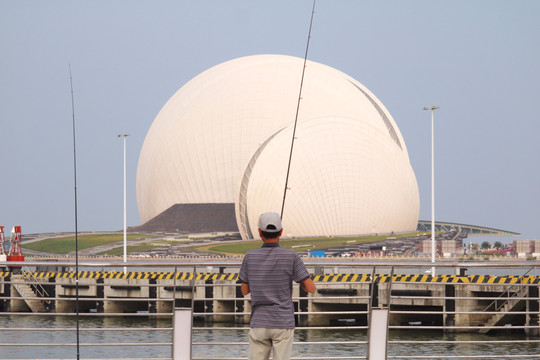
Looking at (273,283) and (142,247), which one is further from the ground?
(273,283)

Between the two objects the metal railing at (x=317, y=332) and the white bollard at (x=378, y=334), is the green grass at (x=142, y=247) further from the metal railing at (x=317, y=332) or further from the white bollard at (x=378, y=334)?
the white bollard at (x=378, y=334)

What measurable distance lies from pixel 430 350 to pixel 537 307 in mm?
4741

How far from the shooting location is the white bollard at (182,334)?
1209cm

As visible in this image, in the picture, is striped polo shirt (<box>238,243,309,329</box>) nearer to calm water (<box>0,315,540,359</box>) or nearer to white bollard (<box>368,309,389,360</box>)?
white bollard (<box>368,309,389,360</box>)

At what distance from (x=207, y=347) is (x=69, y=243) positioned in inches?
3234

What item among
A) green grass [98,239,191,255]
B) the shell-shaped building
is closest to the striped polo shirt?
the shell-shaped building

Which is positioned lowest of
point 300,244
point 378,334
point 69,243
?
point 69,243

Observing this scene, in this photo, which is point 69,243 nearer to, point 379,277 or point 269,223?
point 379,277

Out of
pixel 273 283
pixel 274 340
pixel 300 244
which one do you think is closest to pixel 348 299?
pixel 274 340

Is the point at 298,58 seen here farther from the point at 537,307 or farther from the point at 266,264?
the point at 266,264

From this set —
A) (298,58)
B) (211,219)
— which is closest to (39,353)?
(211,219)

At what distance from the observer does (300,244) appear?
88000 millimetres

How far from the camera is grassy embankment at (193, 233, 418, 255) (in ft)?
285

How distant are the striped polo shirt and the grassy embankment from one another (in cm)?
7532
